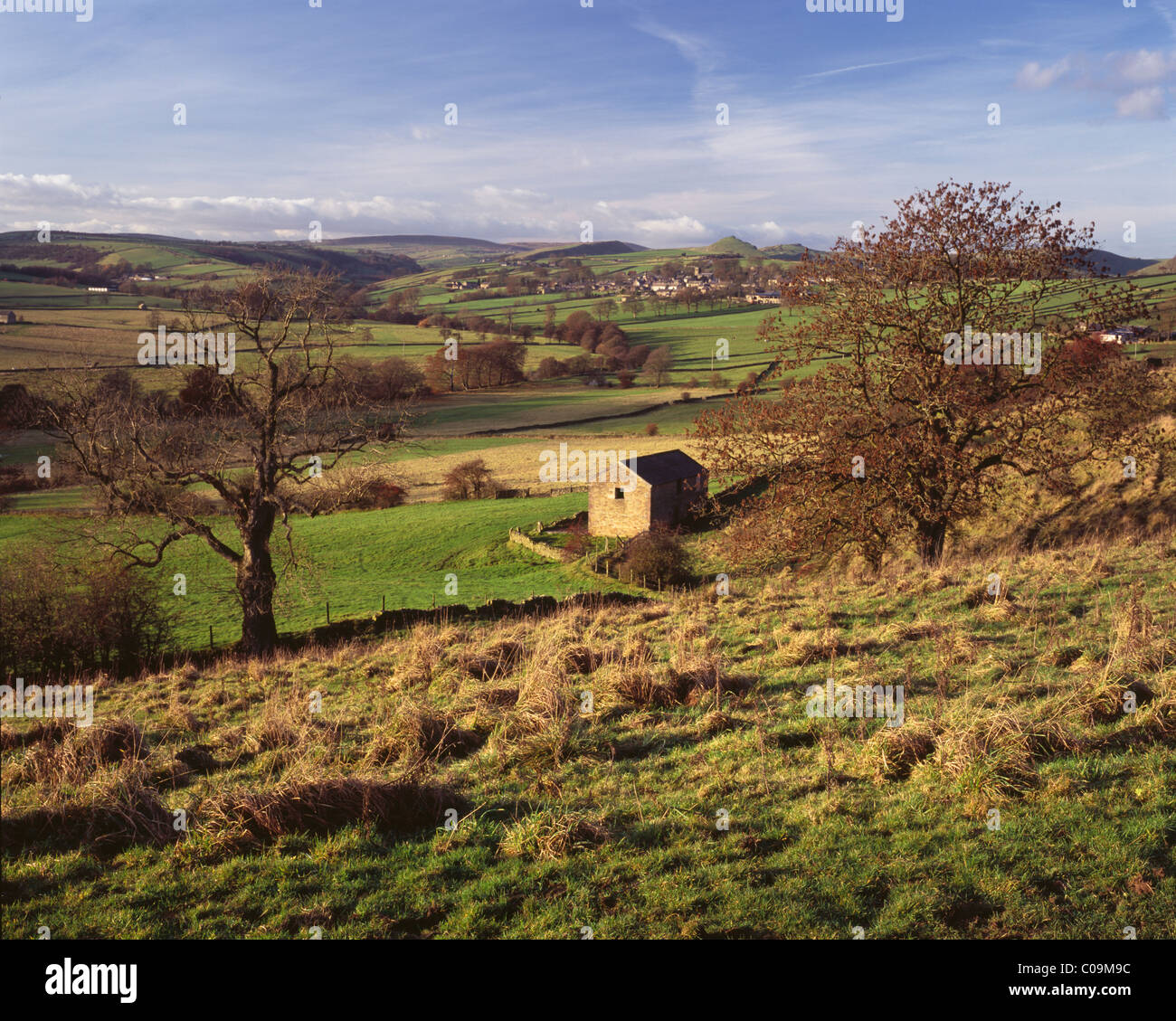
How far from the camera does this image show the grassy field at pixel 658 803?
5.92m

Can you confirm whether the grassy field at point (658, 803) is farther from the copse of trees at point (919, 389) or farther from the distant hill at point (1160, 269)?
the distant hill at point (1160, 269)

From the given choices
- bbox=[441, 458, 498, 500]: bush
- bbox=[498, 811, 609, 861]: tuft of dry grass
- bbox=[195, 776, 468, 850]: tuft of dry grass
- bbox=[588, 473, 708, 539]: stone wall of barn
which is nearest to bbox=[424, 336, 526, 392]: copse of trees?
bbox=[441, 458, 498, 500]: bush

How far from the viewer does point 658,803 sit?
7.46 metres

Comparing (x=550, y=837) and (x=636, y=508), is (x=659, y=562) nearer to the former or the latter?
(x=636, y=508)

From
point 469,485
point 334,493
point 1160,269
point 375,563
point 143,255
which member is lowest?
point 375,563

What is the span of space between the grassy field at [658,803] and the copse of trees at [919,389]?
33.9ft

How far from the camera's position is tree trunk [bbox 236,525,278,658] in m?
22.3

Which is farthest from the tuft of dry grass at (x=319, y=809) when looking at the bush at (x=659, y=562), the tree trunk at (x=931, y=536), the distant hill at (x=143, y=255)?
the distant hill at (x=143, y=255)

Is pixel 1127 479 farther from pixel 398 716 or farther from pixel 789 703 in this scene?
pixel 398 716

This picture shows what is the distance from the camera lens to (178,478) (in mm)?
21594

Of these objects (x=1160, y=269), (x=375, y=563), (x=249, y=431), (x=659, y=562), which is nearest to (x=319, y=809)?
(x=249, y=431)

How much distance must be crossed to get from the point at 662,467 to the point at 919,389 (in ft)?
82.0

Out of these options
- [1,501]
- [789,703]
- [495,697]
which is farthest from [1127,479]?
[1,501]
